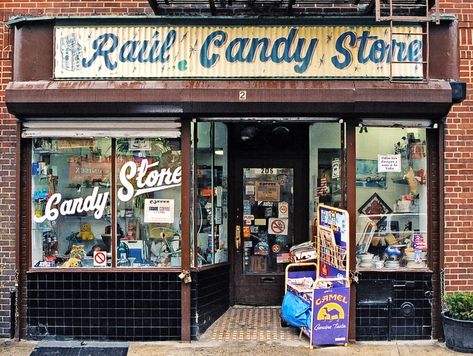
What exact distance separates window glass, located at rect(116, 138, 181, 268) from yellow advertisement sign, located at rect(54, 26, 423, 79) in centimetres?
97

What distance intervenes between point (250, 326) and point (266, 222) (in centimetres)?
175

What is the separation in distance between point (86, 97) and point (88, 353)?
124 inches

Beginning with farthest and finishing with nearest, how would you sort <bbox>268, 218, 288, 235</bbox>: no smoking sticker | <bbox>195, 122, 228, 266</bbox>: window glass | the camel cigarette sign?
<bbox>268, 218, 288, 235</bbox>: no smoking sticker < <bbox>195, 122, 228, 266</bbox>: window glass < the camel cigarette sign

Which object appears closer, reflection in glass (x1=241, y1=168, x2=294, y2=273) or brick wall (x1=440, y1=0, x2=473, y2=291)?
brick wall (x1=440, y1=0, x2=473, y2=291)

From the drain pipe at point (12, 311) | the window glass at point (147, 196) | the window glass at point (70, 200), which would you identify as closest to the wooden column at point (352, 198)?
the window glass at point (147, 196)

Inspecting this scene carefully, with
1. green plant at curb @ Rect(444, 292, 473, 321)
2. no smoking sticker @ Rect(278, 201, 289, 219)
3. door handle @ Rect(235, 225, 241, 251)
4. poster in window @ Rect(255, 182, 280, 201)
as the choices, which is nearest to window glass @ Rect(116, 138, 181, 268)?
door handle @ Rect(235, 225, 241, 251)

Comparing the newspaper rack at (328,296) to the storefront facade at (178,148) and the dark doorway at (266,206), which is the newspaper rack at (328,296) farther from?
the dark doorway at (266,206)

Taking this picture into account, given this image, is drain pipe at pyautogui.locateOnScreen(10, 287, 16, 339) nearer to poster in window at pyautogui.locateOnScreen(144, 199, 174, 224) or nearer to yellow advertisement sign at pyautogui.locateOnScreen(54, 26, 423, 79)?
poster in window at pyautogui.locateOnScreen(144, 199, 174, 224)

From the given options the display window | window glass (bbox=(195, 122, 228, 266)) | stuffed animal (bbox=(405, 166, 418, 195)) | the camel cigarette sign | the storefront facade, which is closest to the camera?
the camel cigarette sign

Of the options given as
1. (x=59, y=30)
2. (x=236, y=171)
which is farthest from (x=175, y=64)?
(x=236, y=171)

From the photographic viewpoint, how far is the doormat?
676 centimetres

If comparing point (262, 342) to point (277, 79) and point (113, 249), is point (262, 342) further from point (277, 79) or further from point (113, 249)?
point (277, 79)

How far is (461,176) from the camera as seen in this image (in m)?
7.29

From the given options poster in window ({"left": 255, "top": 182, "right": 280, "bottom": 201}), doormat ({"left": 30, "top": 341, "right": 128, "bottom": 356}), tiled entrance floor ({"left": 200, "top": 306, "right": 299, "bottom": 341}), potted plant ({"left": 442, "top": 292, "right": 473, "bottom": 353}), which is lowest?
doormat ({"left": 30, "top": 341, "right": 128, "bottom": 356})
